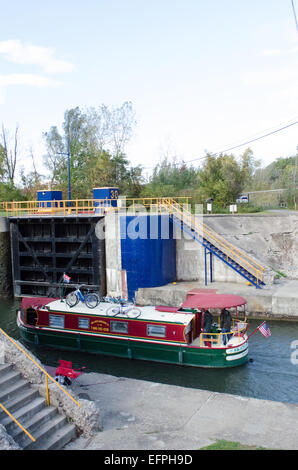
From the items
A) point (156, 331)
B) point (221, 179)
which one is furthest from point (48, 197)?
point (156, 331)

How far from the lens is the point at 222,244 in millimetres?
24312

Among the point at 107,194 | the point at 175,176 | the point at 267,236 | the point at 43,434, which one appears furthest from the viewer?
the point at 175,176

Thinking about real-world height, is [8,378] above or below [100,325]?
above

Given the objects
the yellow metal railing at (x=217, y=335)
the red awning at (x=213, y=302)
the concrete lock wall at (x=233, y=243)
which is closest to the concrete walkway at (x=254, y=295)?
the concrete lock wall at (x=233, y=243)

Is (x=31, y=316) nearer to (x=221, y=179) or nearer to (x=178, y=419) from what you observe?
(x=178, y=419)

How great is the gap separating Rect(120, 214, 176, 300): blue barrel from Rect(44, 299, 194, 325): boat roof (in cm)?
561

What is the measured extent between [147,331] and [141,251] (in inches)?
314

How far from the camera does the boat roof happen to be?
15.9m

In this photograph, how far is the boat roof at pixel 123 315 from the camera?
1592 cm

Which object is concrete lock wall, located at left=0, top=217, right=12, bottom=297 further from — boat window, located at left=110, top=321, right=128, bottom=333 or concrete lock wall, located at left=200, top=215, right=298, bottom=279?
boat window, located at left=110, top=321, right=128, bottom=333

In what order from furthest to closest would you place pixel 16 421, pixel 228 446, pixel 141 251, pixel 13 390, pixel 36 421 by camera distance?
pixel 141 251, pixel 13 390, pixel 36 421, pixel 228 446, pixel 16 421

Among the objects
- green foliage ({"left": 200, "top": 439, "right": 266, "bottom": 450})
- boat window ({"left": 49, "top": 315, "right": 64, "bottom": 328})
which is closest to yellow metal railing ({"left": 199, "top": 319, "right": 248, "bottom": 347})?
boat window ({"left": 49, "top": 315, "right": 64, "bottom": 328})

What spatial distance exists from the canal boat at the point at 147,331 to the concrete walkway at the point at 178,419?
3694 millimetres
